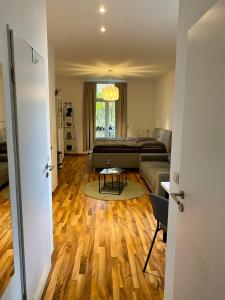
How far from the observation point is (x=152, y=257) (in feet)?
7.75

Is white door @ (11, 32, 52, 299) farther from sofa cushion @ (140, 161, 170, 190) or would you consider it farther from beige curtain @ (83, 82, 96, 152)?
beige curtain @ (83, 82, 96, 152)

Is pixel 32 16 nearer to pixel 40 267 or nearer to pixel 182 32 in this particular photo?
pixel 182 32

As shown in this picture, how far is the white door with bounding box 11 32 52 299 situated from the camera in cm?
140

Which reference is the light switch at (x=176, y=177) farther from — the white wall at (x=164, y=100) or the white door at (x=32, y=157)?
the white wall at (x=164, y=100)

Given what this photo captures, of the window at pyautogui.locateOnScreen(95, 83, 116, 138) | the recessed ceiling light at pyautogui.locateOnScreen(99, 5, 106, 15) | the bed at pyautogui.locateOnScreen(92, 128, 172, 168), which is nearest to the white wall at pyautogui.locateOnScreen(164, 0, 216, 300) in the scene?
the recessed ceiling light at pyautogui.locateOnScreen(99, 5, 106, 15)

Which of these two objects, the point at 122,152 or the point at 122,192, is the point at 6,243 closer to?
the point at 122,192

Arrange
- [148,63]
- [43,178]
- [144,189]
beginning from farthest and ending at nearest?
[148,63] → [144,189] → [43,178]

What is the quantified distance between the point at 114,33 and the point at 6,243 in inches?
129

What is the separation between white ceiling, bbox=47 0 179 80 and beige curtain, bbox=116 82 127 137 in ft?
7.71

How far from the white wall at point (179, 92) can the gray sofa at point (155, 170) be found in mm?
1935

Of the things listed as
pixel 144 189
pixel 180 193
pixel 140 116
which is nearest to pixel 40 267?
pixel 180 193

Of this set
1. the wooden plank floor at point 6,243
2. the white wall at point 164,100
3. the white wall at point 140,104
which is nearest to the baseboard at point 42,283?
the wooden plank floor at point 6,243

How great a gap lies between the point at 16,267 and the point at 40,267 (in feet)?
1.82

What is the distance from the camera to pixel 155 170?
13.9ft
